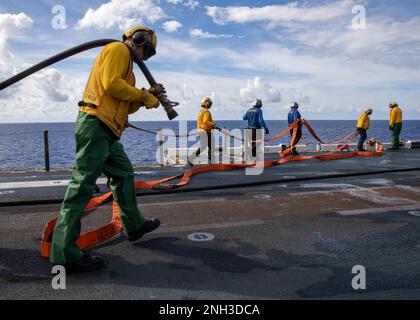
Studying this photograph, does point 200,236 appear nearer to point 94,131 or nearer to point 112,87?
point 94,131

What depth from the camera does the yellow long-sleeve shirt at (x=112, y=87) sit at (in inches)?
116

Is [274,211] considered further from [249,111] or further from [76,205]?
[249,111]

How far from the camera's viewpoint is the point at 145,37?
333 cm

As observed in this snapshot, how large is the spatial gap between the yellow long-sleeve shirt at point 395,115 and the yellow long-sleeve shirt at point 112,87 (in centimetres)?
1642

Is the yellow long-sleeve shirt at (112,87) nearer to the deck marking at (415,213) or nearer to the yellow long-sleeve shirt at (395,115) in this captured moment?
the deck marking at (415,213)

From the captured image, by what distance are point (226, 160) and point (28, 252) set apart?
995cm

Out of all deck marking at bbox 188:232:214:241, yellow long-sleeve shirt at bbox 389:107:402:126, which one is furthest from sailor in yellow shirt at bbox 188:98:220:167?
yellow long-sleeve shirt at bbox 389:107:402:126

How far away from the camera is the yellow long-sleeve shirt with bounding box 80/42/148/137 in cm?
294

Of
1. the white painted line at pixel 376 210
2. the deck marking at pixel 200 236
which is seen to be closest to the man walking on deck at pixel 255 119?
the white painted line at pixel 376 210

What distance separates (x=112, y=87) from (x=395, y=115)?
16815 millimetres

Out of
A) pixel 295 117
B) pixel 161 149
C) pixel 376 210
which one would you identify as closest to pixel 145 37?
pixel 376 210

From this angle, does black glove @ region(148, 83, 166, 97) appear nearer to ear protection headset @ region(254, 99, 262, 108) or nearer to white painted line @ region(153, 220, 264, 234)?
white painted line @ region(153, 220, 264, 234)

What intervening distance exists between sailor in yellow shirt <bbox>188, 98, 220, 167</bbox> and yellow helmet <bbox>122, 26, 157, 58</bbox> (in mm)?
7275
